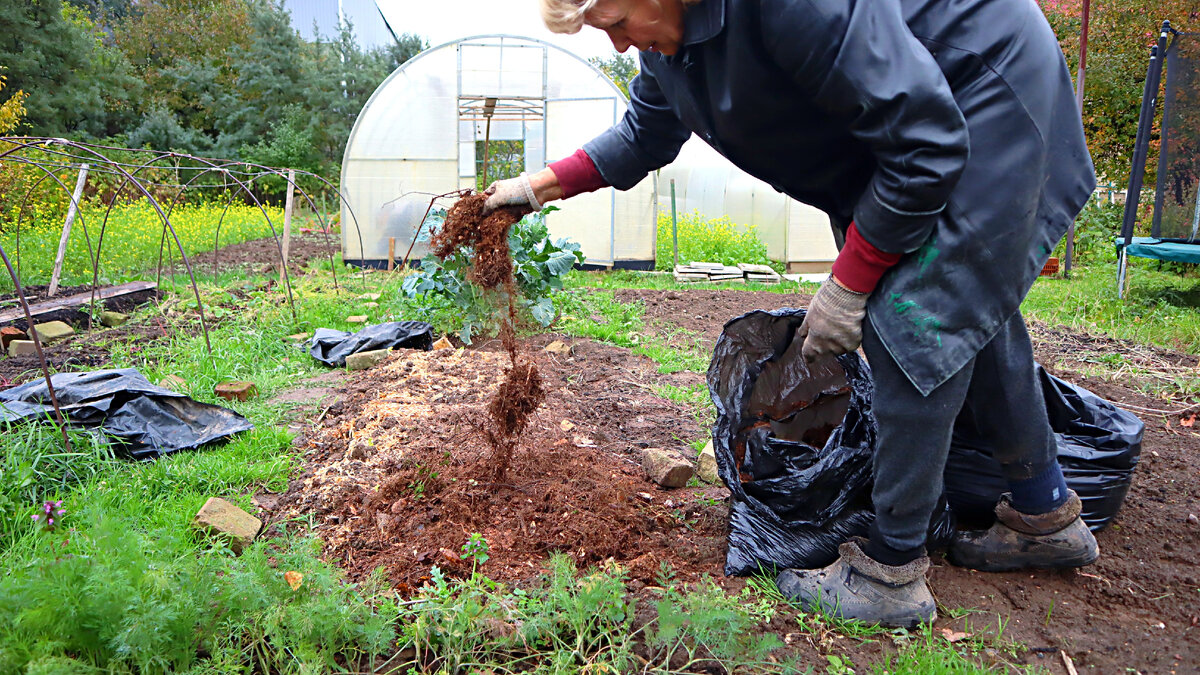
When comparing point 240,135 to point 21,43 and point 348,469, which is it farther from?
point 348,469

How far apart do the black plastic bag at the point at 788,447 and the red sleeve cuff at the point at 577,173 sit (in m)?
0.63

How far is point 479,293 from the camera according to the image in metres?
4.69

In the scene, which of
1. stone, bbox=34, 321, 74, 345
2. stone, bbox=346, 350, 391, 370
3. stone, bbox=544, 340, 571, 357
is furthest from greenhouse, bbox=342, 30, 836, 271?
stone, bbox=346, 350, 391, 370

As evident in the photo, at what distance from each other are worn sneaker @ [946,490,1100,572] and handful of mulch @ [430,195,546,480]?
1427 millimetres

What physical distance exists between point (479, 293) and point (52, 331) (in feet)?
10.5

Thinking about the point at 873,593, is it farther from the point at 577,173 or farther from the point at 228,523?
the point at 228,523

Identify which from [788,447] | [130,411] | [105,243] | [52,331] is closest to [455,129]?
[105,243]

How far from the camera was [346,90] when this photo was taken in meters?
25.2

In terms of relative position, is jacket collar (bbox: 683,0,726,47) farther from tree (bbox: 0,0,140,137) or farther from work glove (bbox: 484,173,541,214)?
tree (bbox: 0,0,140,137)

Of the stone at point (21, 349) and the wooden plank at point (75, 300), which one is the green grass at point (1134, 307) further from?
the wooden plank at point (75, 300)

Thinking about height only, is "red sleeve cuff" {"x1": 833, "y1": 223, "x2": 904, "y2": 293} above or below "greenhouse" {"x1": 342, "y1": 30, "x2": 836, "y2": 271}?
below

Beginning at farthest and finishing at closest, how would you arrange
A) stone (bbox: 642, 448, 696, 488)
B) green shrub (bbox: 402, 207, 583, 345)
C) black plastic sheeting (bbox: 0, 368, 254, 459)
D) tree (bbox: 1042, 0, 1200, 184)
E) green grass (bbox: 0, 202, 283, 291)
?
tree (bbox: 1042, 0, 1200, 184) < green grass (bbox: 0, 202, 283, 291) < green shrub (bbox: 402, 207, 583, 345) < black plastic sheeting (bbox: 0, 368, 254, 459) < stone (bbox: 642, 448, 696, 488)

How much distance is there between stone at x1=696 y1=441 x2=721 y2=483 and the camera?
264 cm

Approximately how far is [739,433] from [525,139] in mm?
8466
